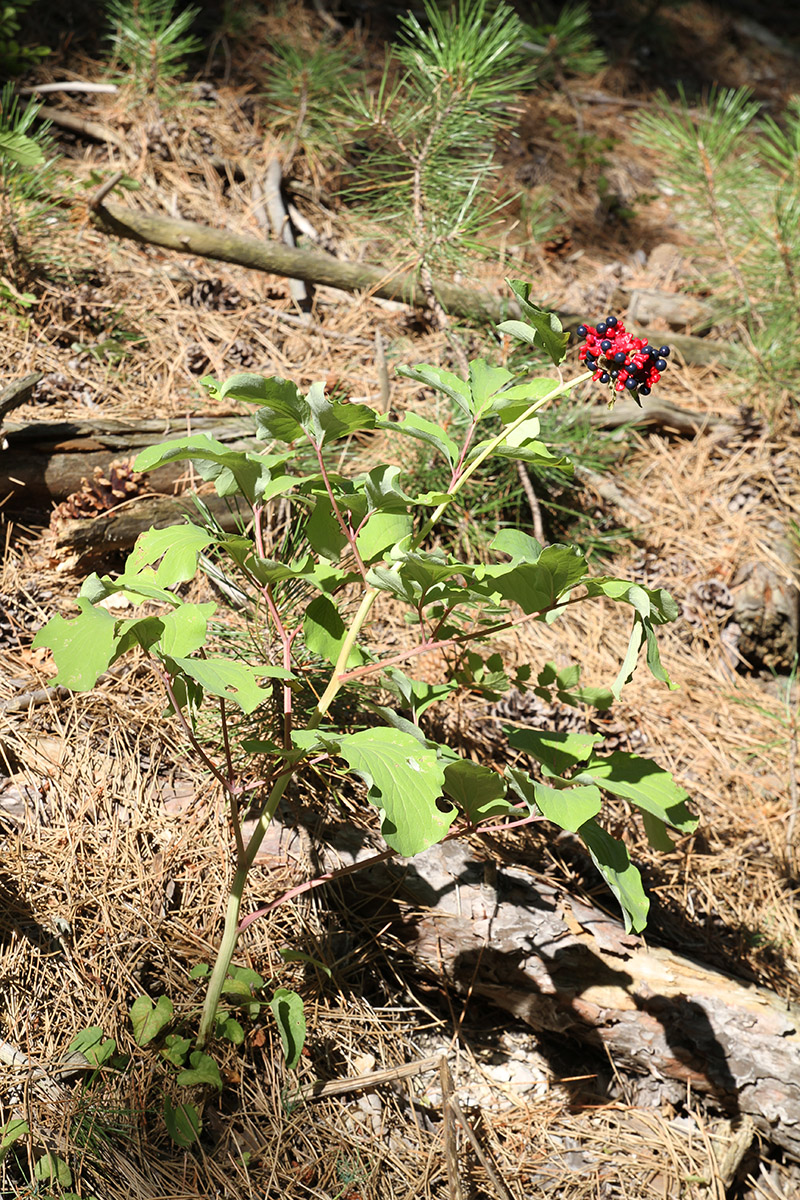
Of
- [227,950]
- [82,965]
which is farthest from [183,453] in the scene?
[82,965]

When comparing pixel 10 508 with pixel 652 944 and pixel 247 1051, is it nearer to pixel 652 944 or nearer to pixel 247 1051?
pixel 247 1051

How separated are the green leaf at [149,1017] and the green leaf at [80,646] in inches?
27.7

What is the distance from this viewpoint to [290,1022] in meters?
1.39

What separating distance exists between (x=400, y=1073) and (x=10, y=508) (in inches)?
69.4

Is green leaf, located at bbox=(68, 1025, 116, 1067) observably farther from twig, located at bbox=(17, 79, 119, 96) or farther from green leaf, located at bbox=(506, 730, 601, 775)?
twig, located at bbox=(17, 79, 119, 96)

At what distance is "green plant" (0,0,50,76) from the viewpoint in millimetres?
3309

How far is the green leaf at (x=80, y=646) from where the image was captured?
44.6 inches

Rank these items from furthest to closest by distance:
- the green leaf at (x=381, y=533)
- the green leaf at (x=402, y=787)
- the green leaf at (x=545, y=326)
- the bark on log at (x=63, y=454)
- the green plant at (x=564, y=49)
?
the green plant at (x=564, y=49), the bark on log at (x=63, y=454), the green leaf at (x=381, y=533), the green leaf at (x=545, y=326), the green leaf at (x=402, y=787)

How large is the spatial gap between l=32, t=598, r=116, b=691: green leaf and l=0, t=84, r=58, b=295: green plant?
1835mm

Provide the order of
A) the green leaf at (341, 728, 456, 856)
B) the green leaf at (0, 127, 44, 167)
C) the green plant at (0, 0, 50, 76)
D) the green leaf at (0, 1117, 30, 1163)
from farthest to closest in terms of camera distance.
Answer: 1. the green plant at (0, 0, 50, 76)
2. the green leaf at (0, 127, 44, 167)
3. the green leaf at (0, 1117, 30, 1163)
4. the green leaf at (341, 728, 456, 856)

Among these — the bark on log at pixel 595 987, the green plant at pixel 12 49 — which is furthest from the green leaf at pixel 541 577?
the green plant at pixel 12 49

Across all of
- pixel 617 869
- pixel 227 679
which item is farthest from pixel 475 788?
pixel 227 679

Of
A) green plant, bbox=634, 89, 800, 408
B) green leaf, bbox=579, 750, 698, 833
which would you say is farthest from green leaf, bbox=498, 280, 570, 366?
green plant, bbox=634, 89, 800, 408

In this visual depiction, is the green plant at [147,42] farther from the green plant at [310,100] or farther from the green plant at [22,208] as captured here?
the green plant at [22,208]
